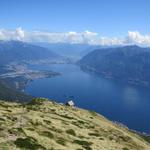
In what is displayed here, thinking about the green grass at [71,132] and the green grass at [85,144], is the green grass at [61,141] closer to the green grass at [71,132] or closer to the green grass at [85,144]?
the green grass at [85,144]

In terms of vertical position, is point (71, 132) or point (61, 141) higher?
point (61, 141)

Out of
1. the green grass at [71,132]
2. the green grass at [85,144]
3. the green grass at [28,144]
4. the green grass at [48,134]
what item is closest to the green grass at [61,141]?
the green grass at [48,134]

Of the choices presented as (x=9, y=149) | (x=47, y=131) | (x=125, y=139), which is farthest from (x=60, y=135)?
(x=125, y=139)

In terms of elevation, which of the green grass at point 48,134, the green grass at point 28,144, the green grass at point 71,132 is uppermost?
the green grass at point 28,144

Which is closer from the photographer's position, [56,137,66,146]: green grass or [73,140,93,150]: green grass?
[56,137,66,146]: green grass

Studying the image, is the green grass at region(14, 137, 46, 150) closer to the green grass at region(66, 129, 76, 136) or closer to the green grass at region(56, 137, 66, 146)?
the green grass at region(56, 137, 66, 146)

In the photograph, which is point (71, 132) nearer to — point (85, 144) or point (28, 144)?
point (85, 144)

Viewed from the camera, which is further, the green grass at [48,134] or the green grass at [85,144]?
the green grass at [48,134]

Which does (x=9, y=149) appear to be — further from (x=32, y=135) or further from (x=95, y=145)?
(x=95, y=145)

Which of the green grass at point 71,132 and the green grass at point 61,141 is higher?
the green grass at point 61,141

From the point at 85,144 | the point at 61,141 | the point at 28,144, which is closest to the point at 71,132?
A: the point at 85,144

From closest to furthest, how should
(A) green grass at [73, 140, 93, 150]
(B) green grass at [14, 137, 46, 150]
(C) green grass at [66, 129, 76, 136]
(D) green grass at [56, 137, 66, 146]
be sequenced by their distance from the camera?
(B) green grass at [14, 137, 46, 150], (D) green grass at [56, 137, 66, 146], (A) green grass at [73, 140, 93, 150], (C) green grass at [66, 129, 76, 136]

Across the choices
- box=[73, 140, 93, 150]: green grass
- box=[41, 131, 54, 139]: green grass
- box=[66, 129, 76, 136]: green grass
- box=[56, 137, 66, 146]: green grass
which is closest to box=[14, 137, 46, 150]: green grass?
box=[56, 137, 66, 146]: green grass
